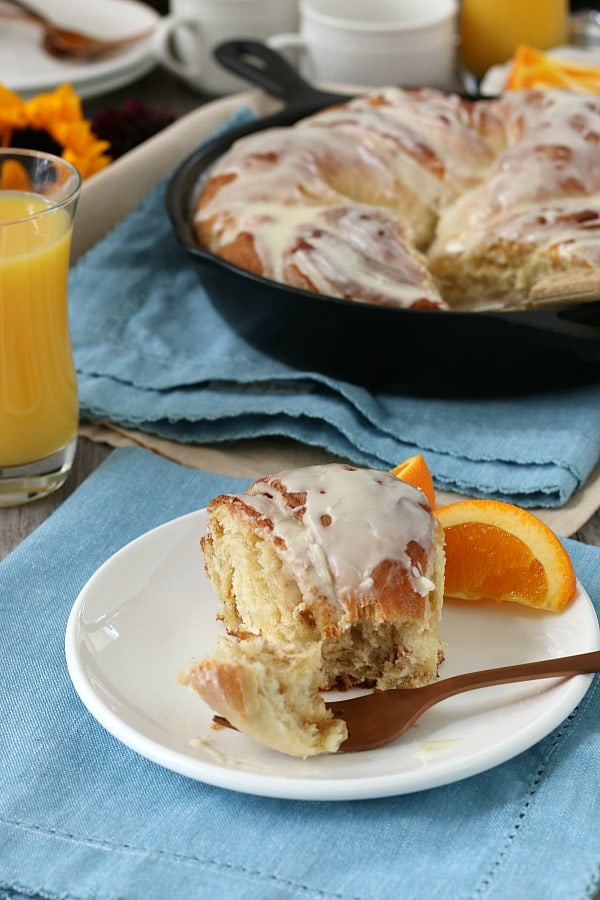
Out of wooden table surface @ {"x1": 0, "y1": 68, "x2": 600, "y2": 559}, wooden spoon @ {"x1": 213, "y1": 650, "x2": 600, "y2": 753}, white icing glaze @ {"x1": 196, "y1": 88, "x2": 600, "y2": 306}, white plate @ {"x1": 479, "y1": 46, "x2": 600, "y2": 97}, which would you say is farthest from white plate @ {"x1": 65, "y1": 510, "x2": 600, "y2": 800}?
white plate @ {"x1": 479, "y1": 46, "x2": 600, "y2": 97}

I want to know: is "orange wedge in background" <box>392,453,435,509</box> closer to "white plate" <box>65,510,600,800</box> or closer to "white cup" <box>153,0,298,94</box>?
"white plate" <box>65,510,600,800</box>

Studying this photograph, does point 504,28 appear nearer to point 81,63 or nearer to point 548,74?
point 548,74

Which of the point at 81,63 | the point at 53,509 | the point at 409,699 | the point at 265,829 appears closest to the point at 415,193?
the point at 53,509

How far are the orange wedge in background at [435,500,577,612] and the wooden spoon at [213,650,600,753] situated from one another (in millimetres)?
135

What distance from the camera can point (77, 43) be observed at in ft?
11.2

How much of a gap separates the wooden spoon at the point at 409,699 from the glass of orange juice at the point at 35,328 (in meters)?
0.72

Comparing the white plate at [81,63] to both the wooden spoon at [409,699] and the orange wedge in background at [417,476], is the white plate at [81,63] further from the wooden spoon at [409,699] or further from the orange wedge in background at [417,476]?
the wooden spoon at [409,699]

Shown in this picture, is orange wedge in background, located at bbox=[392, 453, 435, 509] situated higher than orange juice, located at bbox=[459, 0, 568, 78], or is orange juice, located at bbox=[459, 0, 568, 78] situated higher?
orange wedge in background, located at bbox=[392, 453, 435, 509]

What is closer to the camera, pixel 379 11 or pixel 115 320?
pixel 115 320

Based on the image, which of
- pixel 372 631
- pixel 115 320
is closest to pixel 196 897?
pixel 372 631

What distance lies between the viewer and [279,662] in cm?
120

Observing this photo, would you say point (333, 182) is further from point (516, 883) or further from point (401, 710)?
point (516, 883)

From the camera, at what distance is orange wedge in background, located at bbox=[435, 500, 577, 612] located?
138 centimetres

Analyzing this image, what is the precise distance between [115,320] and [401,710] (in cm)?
130
